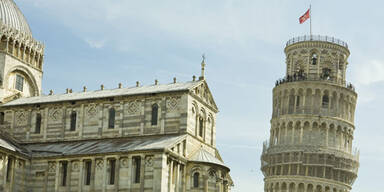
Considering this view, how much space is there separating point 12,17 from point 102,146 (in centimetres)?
2015

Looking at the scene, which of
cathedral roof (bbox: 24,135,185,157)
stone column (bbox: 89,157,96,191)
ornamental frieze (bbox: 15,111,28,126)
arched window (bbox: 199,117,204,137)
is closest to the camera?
cathedral roof (bbox: 24,135,185,157)

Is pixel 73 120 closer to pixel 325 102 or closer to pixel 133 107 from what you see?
pixel 133 107

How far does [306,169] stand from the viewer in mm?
95562

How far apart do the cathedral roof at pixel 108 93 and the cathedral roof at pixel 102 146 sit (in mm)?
4035

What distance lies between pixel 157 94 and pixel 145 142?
4766 millimetres

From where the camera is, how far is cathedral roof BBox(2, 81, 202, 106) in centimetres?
6147

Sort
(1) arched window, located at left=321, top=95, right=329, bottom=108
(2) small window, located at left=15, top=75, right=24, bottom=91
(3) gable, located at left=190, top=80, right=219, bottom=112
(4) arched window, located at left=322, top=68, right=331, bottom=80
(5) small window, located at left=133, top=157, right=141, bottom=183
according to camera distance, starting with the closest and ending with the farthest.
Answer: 1. (5) small window, located at left=133, top=157, right=141, bottom=183
2. (3) gable, located at left=190, top=80, right=219, bottom=112
3. (2) small window, located at left=15, top=75, right=24, bottom=91
4. (1) arched window, located at left=321, top=95, right=329, bottom=108
5. (4) arched window, located at left=322, top=68, right=331, bottom=80

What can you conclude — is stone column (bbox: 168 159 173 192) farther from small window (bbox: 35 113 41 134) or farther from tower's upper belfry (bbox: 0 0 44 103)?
tower's upper belfry (bbox: 0 0 44 103)

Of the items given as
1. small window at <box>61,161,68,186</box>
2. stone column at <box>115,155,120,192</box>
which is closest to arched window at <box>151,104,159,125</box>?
stone column at <box>115,155,120,192</box>

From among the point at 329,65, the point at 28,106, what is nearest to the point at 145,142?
the point at 28,106

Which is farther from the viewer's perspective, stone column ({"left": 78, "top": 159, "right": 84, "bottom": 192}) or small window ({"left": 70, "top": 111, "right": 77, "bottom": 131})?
small window ({"left": 70, "top": 111, "right": 77, "bottom": 131})

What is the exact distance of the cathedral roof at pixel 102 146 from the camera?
56.8 metres

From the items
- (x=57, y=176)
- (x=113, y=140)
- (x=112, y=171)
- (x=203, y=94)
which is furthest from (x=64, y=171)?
(x=203, y=94)

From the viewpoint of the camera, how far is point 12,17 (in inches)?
2832
